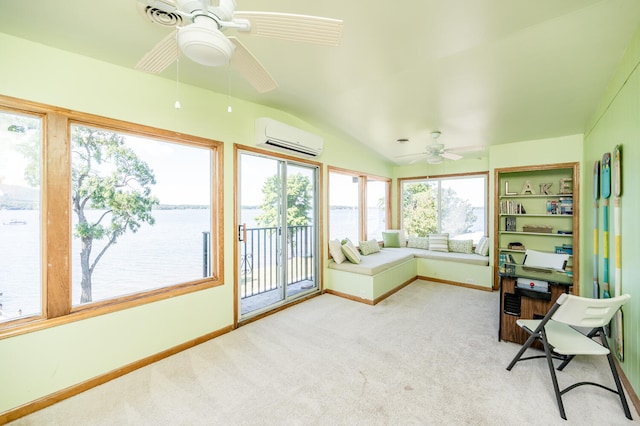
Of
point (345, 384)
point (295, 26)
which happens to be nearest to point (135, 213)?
point (295, 26)

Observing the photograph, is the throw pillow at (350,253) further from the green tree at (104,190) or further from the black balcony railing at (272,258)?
the green tree at (104,190)

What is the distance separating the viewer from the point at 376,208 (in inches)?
231

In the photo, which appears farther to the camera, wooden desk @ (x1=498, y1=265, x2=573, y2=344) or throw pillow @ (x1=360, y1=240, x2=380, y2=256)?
throw pillow @ (x1=360, y1=240, x2=380, y2=256)

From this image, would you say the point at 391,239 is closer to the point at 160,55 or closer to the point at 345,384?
the point at 345,384

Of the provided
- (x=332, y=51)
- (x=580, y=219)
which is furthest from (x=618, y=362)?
(x=332, y=51)

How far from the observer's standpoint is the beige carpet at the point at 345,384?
173cm

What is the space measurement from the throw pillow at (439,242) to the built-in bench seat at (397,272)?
128 mm

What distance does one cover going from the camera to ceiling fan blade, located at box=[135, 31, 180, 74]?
1353mm

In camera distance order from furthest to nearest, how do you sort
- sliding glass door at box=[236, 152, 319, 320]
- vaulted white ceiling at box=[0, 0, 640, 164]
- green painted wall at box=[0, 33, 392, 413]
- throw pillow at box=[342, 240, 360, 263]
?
throw pillow at box=[342, 240, 360, 263]
sliding glass door at box=[236, 152, 319, 320]
green painted wall at box=[0, 33, 392, 413]
vaulted white ceiling at box=[0, 0, 640, 164]

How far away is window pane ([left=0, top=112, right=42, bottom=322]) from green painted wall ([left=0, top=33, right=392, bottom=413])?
0.21m

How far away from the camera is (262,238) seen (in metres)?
3.67

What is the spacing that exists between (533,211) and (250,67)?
5.05 metres

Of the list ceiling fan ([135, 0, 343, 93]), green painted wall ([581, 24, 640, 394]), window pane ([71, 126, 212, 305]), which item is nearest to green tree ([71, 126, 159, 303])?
window pane ([71, 126, 212, 305])

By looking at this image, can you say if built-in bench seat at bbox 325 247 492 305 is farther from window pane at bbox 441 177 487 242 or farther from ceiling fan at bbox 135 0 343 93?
ceiling fan at bbox 135 0 343 93
